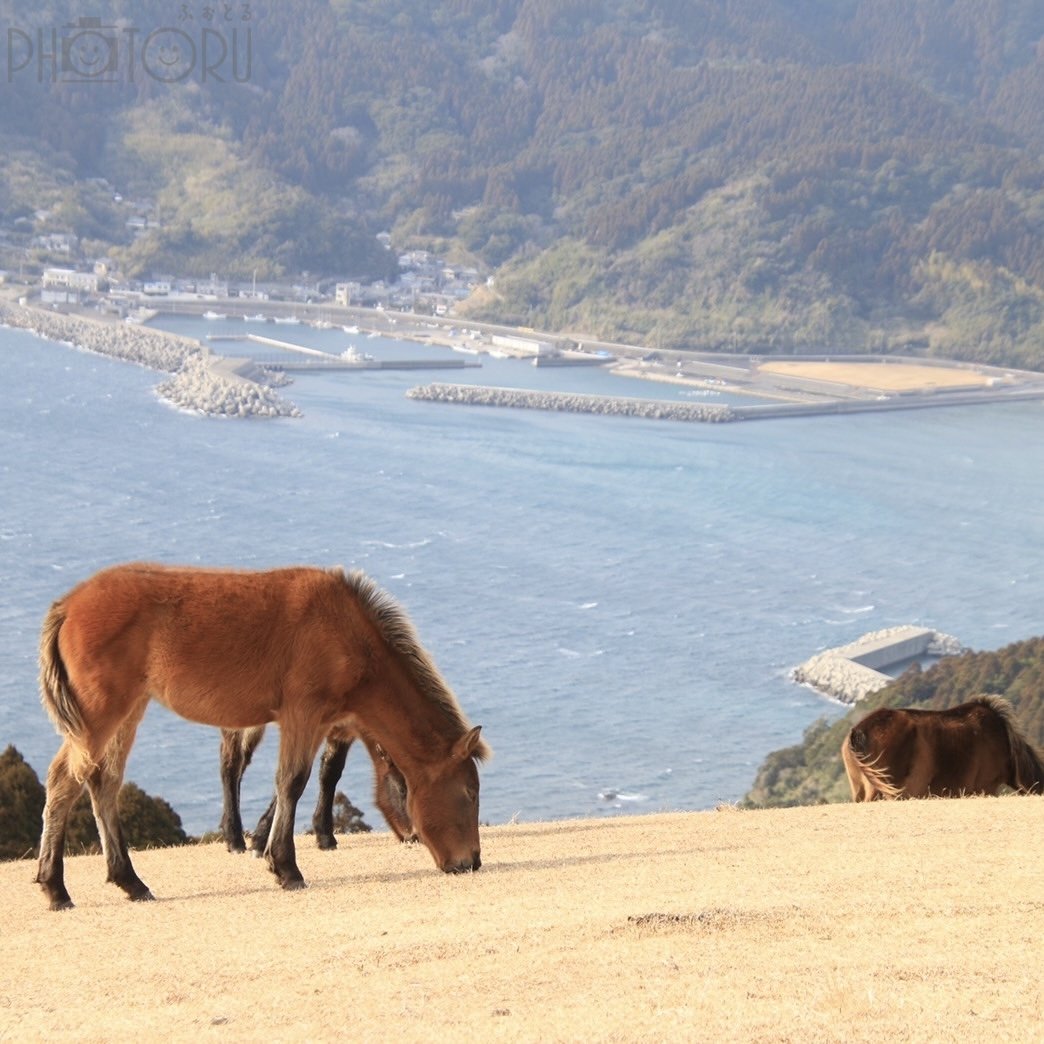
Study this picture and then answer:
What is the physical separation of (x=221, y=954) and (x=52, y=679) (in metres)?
1.35

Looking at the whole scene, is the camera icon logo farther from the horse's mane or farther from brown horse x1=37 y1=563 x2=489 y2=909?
brown horse x1=37 y1=563 x2=489 y2=909

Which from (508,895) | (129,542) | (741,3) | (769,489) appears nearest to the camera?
(508,895)

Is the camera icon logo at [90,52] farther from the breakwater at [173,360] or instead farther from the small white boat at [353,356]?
the small white boat at [353,356]

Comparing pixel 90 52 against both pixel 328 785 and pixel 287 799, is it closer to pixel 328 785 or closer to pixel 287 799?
pixel 328 785

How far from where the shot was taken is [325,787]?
6.71 metres

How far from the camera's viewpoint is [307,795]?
25.6 m

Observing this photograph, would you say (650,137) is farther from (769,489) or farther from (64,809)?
(64,809)

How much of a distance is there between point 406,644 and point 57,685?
1.16 meters

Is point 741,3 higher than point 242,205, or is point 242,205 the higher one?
point 741,3

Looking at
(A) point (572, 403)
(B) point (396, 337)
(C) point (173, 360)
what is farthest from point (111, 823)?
(B) point (396, 337)

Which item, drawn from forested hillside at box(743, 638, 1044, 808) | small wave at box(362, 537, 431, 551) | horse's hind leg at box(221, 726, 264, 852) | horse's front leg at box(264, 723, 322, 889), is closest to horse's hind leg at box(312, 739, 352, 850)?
horse's hind leg at box(221, 726, 264, 852)

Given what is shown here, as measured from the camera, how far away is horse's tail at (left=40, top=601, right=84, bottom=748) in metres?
5.60

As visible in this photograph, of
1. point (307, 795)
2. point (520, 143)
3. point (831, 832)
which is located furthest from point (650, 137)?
point (831, 832)

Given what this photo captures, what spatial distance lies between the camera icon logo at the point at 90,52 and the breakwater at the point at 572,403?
229 feet
